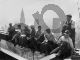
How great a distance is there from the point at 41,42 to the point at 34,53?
1495mm

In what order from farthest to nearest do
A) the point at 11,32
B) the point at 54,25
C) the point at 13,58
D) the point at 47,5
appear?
the point at 54,25 < the point at 47,5 < the point at 11,32 < the point at 13,58

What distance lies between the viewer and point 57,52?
10.8m

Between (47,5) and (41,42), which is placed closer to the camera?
(41,42)

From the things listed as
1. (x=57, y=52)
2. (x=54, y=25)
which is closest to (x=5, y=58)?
(x=57, y=52)

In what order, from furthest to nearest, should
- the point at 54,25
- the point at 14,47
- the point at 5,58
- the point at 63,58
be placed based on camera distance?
the point at 54,25
the point at 14,47
the point at 5,58
the point at 63,58

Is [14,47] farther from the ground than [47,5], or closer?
closer

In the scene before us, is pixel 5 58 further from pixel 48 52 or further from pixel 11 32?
pixel 11 32

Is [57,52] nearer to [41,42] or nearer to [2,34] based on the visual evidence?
[41,42]

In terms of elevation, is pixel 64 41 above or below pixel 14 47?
above

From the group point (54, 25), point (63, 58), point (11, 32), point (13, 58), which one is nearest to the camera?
point (63, 58)

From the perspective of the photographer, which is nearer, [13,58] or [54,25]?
[13,58]

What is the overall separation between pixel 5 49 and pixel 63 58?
4.33m

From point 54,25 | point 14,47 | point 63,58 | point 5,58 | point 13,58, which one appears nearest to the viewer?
point 63,58

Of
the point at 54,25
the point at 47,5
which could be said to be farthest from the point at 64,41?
the point at 54,25
